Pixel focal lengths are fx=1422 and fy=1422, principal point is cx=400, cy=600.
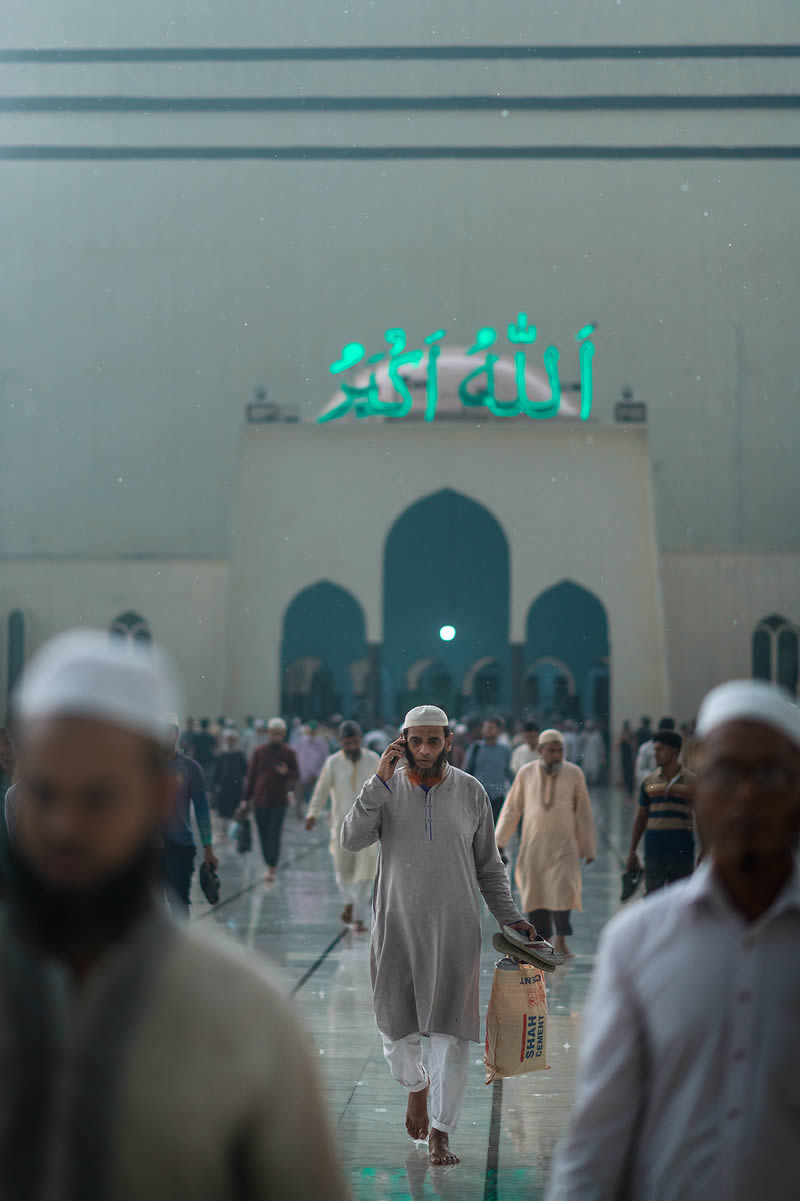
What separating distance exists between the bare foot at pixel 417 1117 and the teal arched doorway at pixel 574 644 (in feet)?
69.4

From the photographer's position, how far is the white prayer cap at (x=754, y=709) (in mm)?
2037

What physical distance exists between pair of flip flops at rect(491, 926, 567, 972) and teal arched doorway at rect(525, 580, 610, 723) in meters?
21.2

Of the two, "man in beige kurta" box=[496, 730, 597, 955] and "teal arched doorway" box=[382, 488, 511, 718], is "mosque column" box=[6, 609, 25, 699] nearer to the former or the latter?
"teal arched doorway" box=[382, 488, 511, 718]

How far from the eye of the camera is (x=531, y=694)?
26.3 meters

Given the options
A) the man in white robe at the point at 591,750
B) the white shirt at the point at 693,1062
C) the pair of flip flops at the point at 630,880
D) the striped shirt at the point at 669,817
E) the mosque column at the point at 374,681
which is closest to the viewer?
the white shirt at the point at 693,1062

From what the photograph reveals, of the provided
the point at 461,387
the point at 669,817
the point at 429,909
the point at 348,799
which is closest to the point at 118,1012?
the point at 429,909

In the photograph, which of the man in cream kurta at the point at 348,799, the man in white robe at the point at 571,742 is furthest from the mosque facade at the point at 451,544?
the man in cream kurta at the point at 348,799

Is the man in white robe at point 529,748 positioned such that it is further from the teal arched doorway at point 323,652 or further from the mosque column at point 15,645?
the mosque column at point 15,645

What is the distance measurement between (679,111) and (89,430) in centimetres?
1442

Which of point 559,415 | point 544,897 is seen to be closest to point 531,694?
point 559,415

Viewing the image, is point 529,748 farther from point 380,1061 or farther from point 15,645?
point 15,645

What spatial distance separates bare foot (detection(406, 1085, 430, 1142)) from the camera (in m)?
4.79

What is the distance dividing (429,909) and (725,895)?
2.71m

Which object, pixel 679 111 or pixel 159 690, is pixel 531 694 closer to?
pixel 679 111
